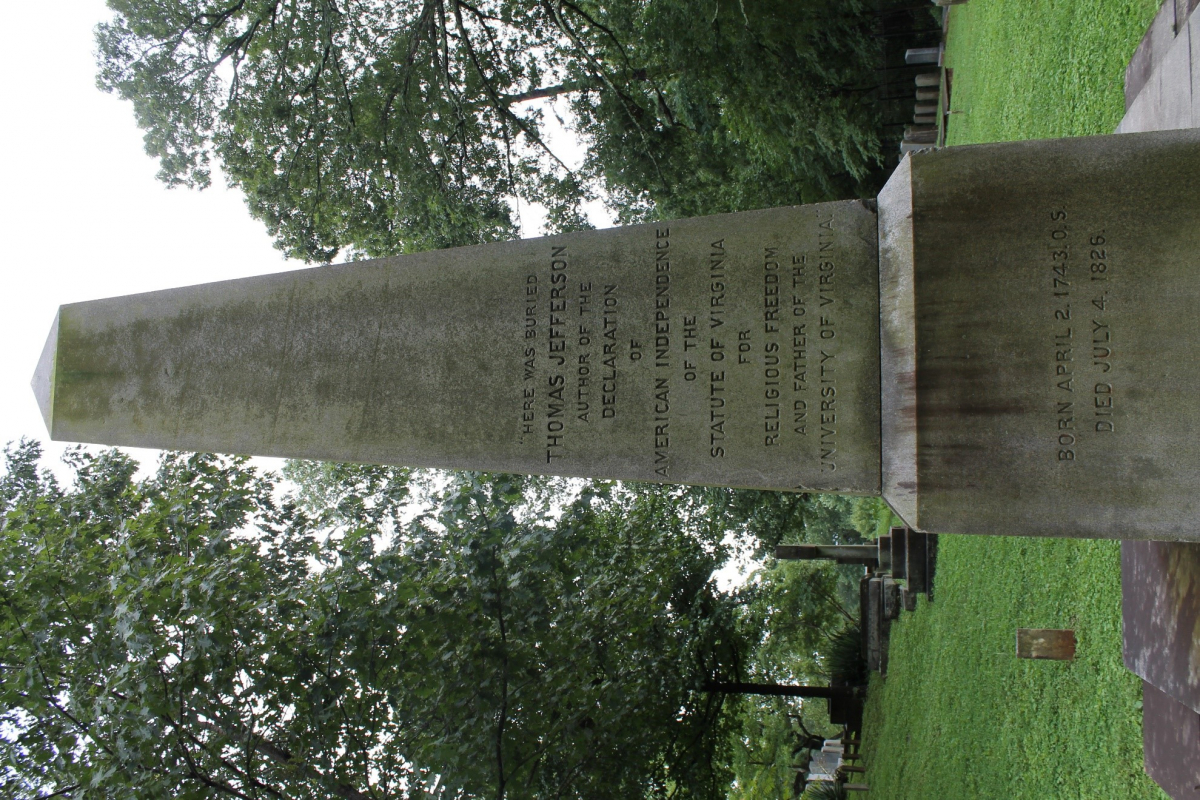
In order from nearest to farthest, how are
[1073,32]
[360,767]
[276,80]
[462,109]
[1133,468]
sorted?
[1133,468] → [360,767] → [1073,32] → [276,80] → [462,109]

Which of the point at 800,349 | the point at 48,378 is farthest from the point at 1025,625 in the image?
the point at 48,378

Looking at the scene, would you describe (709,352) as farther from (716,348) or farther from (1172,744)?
(1172,744)

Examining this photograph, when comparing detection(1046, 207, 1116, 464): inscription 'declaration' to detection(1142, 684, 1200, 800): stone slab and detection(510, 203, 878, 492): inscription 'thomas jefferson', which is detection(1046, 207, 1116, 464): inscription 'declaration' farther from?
detection(1142, 684, 1200, 800): stone slab

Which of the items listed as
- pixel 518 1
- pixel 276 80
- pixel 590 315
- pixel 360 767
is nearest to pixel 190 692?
pixel 360 767

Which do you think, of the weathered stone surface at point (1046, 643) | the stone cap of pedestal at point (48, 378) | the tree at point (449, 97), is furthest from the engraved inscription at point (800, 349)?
the tree at point (449, 97)

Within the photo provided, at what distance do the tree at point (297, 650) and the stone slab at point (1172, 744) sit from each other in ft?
17.9

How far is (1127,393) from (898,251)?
1.26 m

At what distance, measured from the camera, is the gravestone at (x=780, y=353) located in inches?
158

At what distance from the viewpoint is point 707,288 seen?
15.9 feet

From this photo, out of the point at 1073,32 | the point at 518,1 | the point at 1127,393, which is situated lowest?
the point at 1127,393

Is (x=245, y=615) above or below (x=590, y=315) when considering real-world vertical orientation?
below

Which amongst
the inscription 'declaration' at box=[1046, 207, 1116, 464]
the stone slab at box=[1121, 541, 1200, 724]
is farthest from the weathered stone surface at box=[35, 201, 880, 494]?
the stone slab at box=[1121, 541, 1200, 724]

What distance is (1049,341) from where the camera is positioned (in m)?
4.12

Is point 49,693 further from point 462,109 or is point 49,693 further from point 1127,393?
point 462,109
